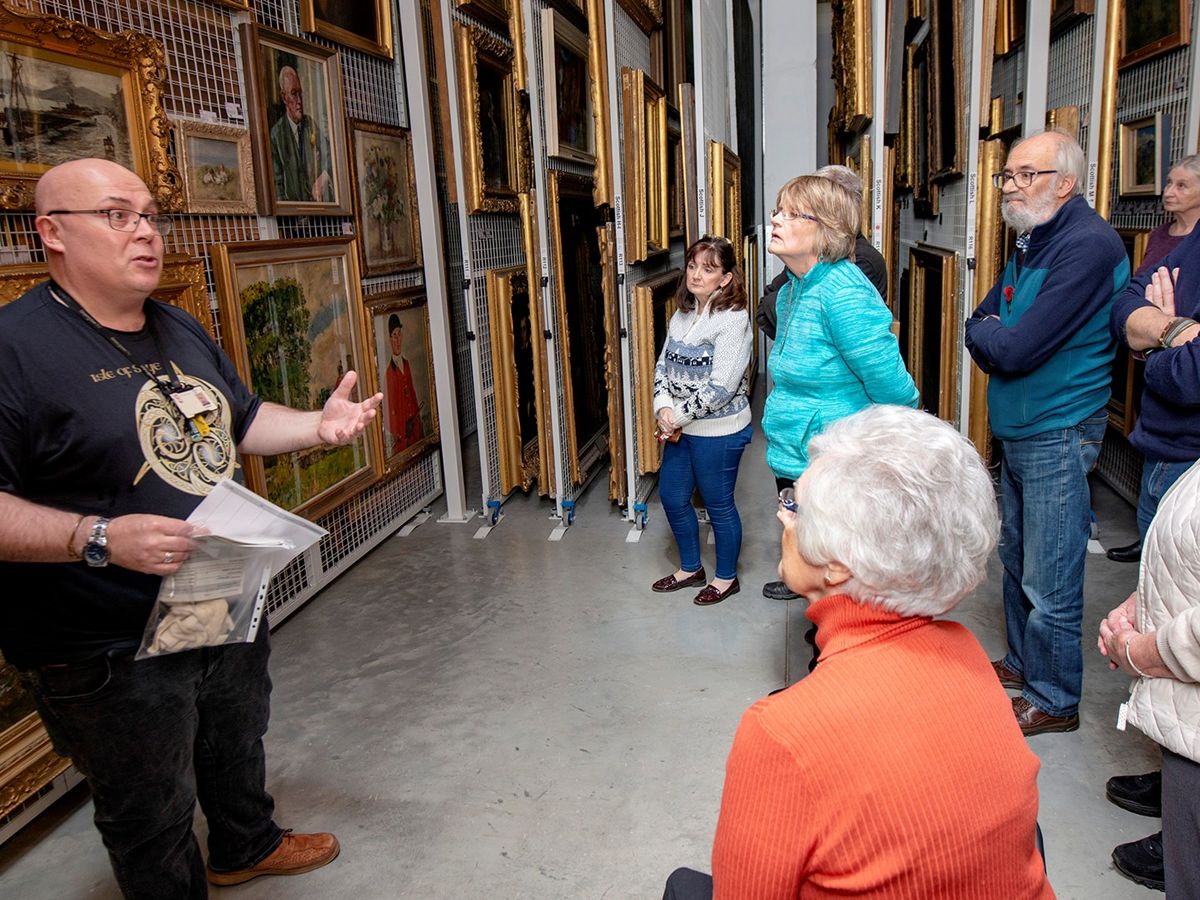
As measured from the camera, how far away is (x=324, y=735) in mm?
3045

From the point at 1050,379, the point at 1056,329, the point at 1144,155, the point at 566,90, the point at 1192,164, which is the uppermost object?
the point at 566,90

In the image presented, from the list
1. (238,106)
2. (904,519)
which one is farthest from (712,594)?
(238,106)

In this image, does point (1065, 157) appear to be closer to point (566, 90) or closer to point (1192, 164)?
point (1192, 164)

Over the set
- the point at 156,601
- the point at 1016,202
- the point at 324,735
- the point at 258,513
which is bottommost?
the point at 324,735

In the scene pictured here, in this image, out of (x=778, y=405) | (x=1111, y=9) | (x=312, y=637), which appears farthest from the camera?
(x=1111, y=9)

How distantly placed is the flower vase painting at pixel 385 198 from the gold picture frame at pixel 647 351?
1.48m

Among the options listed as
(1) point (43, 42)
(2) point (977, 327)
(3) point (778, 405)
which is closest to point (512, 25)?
(1) point (43, 42)

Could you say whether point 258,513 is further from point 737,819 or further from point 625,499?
point 625,499

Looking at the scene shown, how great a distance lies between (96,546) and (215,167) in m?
2.40

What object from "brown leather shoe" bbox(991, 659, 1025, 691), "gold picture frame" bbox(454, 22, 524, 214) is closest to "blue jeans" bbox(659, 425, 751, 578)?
"brown leather shoe" bbox(991, 659, 1025, 691)

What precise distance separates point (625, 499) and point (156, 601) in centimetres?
360

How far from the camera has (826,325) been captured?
8.94 feet

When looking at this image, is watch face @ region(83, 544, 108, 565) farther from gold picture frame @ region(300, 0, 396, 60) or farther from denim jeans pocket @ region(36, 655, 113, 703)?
gold picture frame @ region(300, 0, 396, 60)

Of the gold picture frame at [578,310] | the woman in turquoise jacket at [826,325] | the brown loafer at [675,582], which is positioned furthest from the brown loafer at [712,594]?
the gold picture frame at [578,310]
